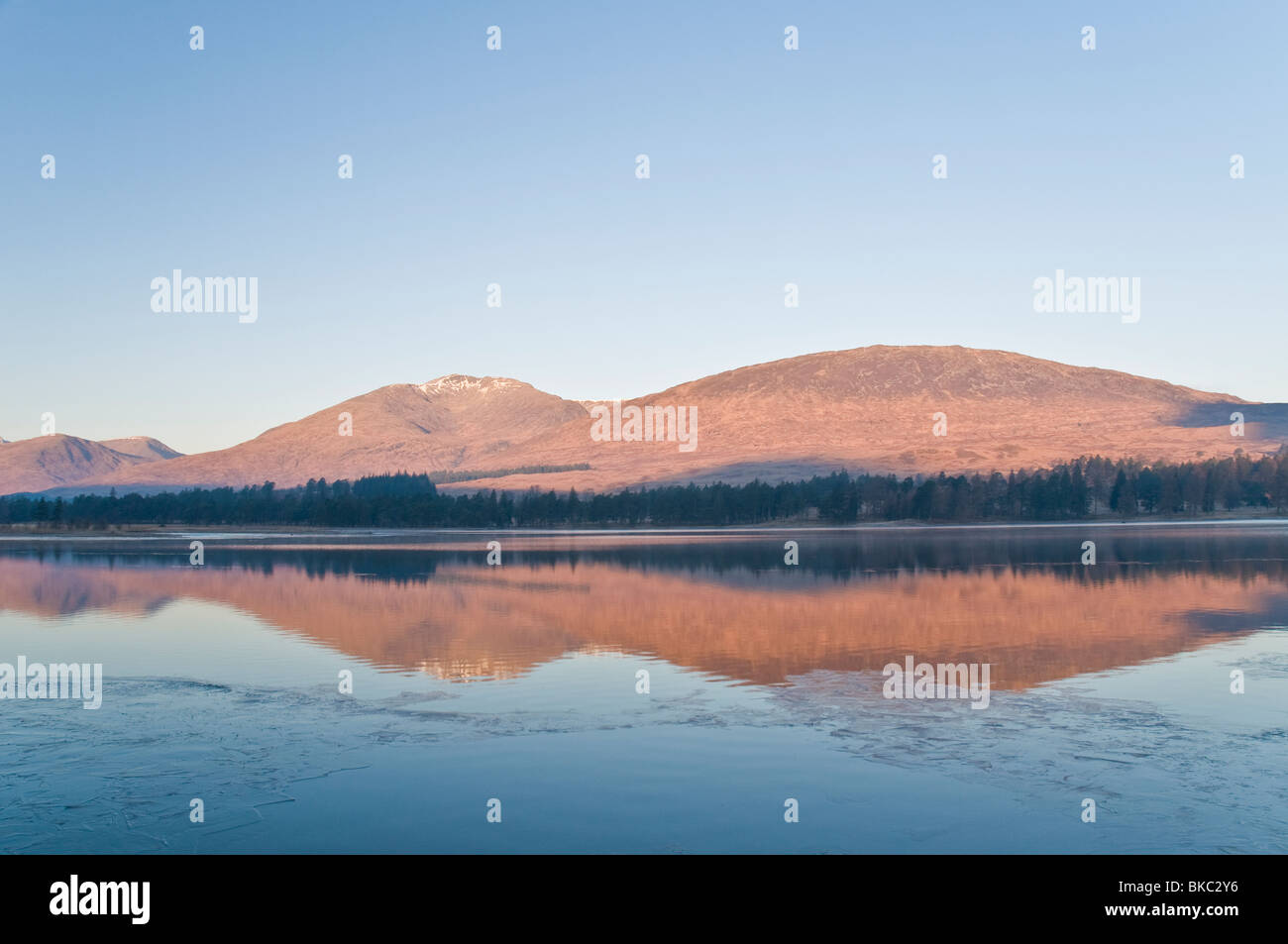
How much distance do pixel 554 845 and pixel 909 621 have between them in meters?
28.8

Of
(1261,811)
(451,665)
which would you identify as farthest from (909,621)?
(1261,811)

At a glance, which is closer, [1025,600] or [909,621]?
[909,621]

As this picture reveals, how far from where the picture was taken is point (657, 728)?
75.9 ft

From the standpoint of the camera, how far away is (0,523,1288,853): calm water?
16.3m

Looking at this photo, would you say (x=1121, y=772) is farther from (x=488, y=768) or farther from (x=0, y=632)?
(x=0, y=632)

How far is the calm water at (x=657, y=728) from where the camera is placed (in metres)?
16.3

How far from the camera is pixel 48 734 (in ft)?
76.7
